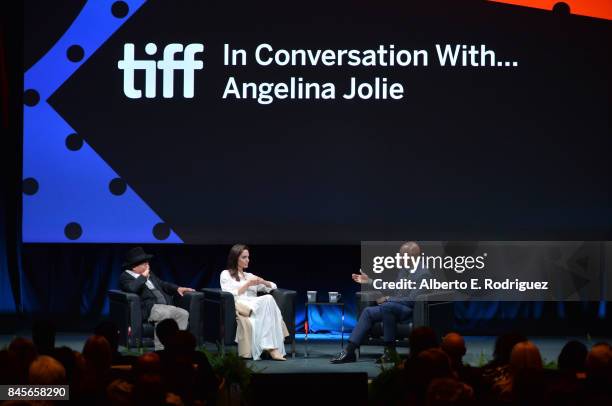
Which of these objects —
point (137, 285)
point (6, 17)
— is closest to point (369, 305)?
point (137, 285)

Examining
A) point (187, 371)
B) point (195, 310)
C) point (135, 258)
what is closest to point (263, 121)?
point (135, 258)

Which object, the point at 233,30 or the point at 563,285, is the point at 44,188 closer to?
the point at 233,30

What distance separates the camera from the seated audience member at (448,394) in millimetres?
3027

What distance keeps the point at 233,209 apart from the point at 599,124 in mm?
3187

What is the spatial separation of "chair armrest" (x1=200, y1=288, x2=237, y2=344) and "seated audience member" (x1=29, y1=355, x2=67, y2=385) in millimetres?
4118

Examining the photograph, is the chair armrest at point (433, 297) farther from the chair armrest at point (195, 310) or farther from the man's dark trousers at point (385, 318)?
the chair armrest at point (195, 310)

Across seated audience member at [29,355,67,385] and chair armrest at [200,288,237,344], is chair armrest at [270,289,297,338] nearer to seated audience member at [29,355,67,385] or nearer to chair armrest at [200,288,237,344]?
chair armrest at [200,288,237,344]

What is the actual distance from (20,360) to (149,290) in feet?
13.2

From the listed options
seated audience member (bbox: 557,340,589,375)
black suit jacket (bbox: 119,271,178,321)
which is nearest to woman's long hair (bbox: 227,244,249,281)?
black suit jacket (bbox: 119,271,178,321)

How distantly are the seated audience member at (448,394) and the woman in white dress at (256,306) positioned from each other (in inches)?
183

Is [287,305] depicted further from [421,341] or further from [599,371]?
[599,371]

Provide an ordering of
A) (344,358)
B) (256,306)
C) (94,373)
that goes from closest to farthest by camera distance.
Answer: (94,373)
(344,358)
(256,306)

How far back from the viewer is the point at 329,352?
814cm

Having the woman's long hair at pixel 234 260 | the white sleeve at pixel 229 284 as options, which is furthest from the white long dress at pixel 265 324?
the woman's long hair at pixel 234 260
